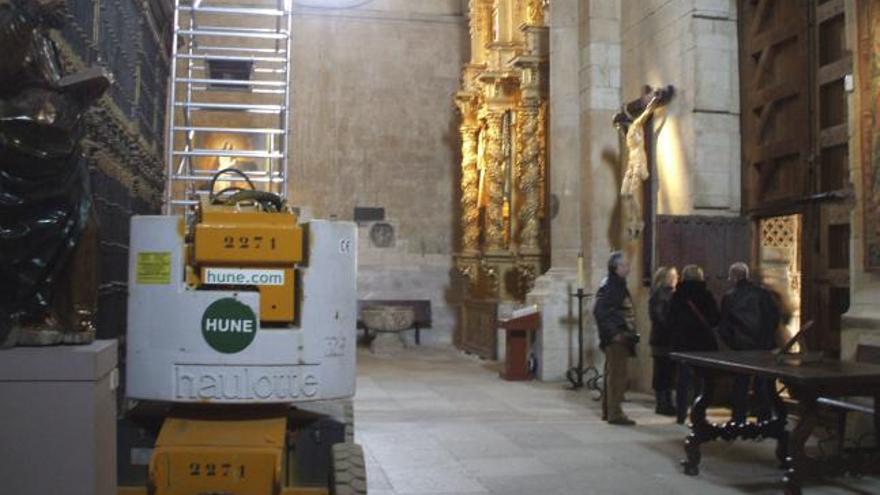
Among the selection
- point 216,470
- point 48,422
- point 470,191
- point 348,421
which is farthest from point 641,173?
point 48,422

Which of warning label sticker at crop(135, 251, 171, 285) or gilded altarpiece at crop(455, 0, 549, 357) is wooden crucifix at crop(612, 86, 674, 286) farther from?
warning label sticker at crop(135, 251, 171, 285)

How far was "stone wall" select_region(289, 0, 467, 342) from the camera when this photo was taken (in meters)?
20.7

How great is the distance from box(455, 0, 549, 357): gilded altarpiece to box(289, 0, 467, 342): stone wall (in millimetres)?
1301

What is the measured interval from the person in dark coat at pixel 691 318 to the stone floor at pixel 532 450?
780 mm

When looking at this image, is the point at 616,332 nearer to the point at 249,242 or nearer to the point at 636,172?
the point at 636,172

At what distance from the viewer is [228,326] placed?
4.48m

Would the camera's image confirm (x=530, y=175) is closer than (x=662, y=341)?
No

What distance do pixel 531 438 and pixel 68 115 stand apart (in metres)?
6.07

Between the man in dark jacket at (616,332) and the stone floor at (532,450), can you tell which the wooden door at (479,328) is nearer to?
the stone floor at (532,450)

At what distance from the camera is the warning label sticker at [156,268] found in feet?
14.9

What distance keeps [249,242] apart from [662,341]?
21.4 ft

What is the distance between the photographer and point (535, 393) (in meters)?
12.1

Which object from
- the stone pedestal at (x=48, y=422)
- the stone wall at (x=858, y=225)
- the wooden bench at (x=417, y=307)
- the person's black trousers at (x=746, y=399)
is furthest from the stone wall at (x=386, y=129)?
the stone pedestal at (x=48, y=422)

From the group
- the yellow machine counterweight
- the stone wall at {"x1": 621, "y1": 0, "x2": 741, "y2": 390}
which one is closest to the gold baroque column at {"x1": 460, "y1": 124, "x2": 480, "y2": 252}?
the stone wall at {"x1": 621, "y1": 0, "x2": 741, "y2": 390}
